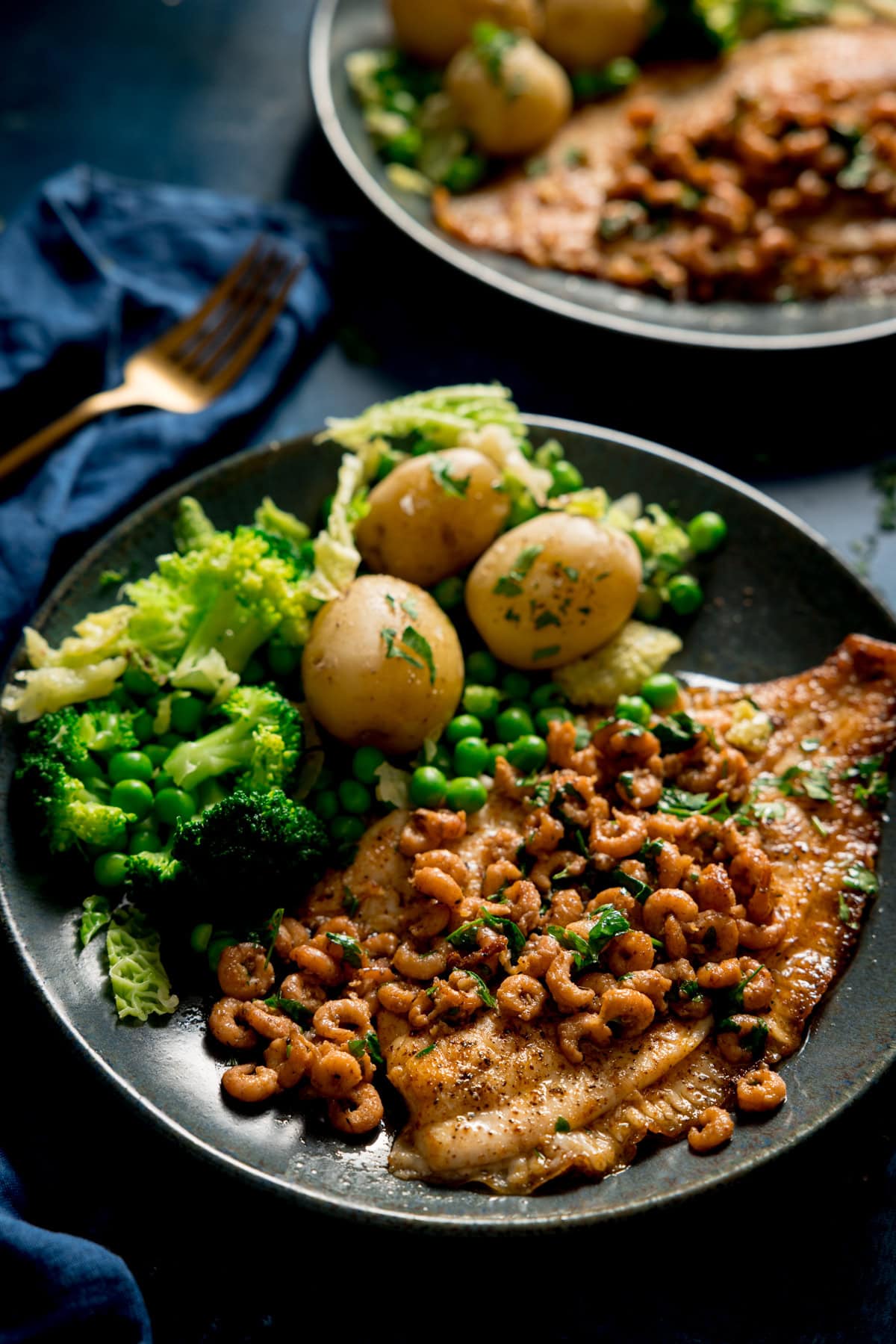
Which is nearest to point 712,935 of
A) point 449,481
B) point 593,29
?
point 449,481

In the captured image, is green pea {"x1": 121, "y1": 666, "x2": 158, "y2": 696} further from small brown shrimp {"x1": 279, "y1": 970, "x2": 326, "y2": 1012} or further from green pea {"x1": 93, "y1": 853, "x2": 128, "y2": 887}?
small brown shrimp {"x1": 279, "y1": 970, "x2": 326, "y2": 1012}

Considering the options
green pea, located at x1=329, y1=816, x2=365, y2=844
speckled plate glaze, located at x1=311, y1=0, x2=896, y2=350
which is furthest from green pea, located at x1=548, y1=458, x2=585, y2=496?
green pea, located at x1=329, y1=816, x2=365, y2=844

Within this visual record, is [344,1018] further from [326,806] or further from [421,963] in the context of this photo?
[326,806]

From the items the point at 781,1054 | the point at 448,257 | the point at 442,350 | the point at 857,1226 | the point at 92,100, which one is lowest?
the point at 857,1226

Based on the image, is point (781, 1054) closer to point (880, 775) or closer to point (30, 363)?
point (880, 775)

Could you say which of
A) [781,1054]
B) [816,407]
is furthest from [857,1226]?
[816,407]

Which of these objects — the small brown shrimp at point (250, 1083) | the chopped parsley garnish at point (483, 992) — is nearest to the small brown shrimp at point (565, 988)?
the chopped parsley garnish at point (483, 992)
